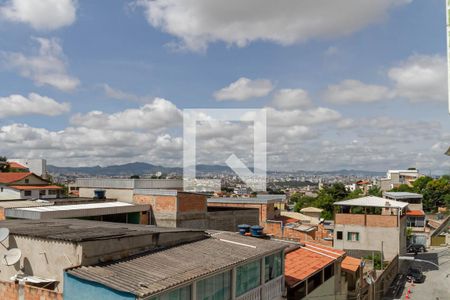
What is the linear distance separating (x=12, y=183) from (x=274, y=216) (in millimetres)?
26597

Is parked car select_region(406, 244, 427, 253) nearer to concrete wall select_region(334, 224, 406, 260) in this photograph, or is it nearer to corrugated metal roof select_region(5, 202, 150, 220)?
concrete wall select_region(334, 224, 406, 260)

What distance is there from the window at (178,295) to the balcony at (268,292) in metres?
2.51

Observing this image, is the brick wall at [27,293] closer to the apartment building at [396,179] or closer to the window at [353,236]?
the window at [353,236]

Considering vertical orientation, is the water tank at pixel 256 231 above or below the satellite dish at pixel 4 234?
below

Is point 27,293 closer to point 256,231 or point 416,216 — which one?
point 256,231

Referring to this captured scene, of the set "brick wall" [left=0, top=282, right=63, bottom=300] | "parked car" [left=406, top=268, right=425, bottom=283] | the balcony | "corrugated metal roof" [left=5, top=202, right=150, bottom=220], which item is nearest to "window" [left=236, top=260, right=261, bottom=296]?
the balcony

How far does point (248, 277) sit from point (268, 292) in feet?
4.86

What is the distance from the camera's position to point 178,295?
8.68m

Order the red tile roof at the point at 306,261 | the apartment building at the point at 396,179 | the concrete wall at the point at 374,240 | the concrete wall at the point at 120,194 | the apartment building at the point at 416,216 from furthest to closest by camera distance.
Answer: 1. the apartment building at the point at 396,179
2. the apartment building at the point at 416,216
3. the concrete wall at the point at 374,240
4. the concrete wall at the point at 120,194
5. the red tile roof at the point at 306,261

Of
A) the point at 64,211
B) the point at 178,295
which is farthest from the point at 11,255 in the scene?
the point at 64,211

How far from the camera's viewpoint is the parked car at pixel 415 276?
33934 mm

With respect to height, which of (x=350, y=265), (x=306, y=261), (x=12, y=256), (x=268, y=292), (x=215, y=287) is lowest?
(x=350, y=265)

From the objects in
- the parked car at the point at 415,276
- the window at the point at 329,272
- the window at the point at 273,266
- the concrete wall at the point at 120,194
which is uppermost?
the concrete wall at the point at 120,194

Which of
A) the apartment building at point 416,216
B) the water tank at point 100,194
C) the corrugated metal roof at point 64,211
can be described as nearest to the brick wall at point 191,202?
the corrugated metal roof at point 64,211
